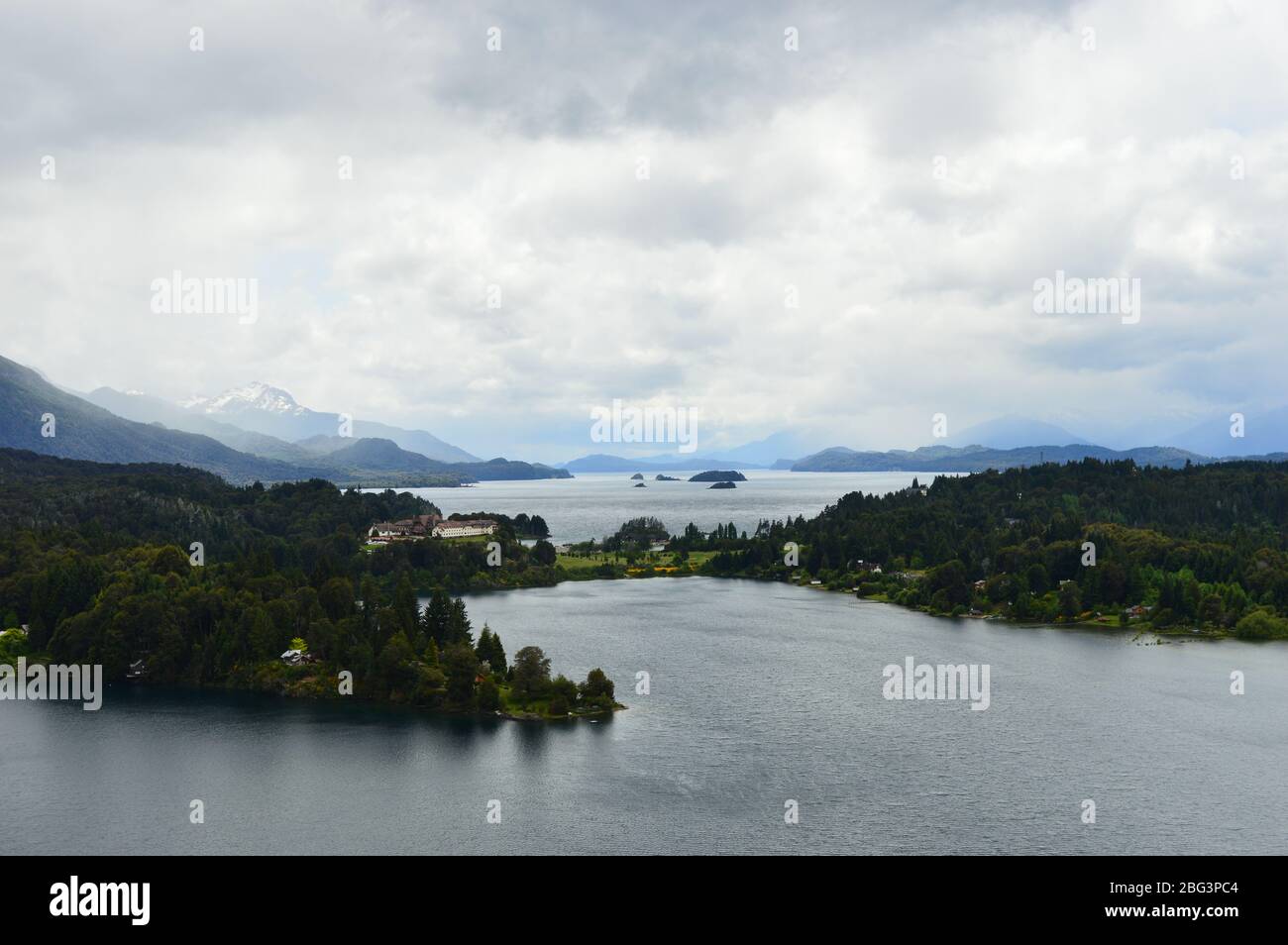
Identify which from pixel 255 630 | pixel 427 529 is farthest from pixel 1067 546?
pixel 427 529

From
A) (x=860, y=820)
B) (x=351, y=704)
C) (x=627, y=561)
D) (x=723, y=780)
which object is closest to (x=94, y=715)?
(x=351, y=704)

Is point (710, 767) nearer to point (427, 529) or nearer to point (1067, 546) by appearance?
point (1067, 546)

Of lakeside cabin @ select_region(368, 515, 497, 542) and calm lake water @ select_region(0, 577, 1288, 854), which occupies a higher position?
lakeside cabin @ select_region(368, 515, 497, 542)

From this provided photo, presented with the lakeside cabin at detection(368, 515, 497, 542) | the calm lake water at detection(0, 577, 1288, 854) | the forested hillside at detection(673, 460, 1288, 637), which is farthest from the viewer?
the lakeside cabin at detection(368, 515, 497, 542)

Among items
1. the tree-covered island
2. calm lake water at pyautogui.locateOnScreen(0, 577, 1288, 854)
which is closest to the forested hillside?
calm lake water at pyautogui.locateOnScreen(0, 577, 1288, 854)

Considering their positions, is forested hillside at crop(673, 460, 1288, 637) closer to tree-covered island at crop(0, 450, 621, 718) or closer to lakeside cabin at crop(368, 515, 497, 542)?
lakeside cabin at crop(368, 515, 497, 542)
